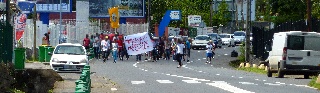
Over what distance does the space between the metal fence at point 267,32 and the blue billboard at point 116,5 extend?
29383 mm

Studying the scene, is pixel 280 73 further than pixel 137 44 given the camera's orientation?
No

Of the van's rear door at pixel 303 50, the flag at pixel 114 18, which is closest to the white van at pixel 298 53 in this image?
the van's rear door at pixel 303 50

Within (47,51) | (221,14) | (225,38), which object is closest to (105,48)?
(47,51)

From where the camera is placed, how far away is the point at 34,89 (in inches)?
912

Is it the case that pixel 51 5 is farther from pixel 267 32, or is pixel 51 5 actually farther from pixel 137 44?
pixel 267 32

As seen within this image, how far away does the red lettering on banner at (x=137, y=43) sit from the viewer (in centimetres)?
5650

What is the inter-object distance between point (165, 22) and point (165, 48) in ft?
51.6

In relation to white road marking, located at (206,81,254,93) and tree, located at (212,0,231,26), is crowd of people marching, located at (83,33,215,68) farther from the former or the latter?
tree, located at (212,0,231,26)

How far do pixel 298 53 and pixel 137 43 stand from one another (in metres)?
23.9

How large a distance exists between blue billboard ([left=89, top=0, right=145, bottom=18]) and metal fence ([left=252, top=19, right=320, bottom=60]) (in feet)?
96.4

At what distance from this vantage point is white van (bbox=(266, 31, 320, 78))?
3325 centimetres

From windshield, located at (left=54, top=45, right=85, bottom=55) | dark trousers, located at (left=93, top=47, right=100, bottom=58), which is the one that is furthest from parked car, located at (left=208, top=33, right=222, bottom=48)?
windshield, located at (left=54, top=45, right=85, bottom=55)

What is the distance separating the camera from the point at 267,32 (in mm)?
51344

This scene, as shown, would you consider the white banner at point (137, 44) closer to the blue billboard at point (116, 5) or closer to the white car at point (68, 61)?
the white car at point (68, 61)
